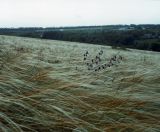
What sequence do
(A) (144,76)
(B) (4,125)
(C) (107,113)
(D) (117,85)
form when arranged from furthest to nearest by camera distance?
(A) (144,76), (D) (117,85), (C) (107,113), (B) (4,125)

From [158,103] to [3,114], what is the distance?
1.43 meters

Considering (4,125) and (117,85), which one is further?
(117,85)

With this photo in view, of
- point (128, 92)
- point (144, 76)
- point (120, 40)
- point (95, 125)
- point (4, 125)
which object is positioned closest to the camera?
point (4, 125)

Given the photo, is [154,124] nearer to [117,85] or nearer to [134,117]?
[134,117]

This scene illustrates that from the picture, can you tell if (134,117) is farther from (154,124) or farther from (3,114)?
(3,114)

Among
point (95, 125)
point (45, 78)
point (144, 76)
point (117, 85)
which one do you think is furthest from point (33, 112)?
point (144, 76)

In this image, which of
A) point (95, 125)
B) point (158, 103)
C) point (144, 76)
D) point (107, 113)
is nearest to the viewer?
Answer: point (95, 125)

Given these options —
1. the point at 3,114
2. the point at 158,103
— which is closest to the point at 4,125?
the point at 3,114

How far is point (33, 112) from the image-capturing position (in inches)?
93.3

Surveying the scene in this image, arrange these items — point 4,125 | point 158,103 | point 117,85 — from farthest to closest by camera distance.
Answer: point 117,85, point 158,103, point 4,125

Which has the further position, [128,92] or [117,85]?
[117,85]

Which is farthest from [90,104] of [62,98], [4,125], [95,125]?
[4,125]

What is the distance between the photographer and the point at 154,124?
2348 mm

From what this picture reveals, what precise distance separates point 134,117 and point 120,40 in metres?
46.7
